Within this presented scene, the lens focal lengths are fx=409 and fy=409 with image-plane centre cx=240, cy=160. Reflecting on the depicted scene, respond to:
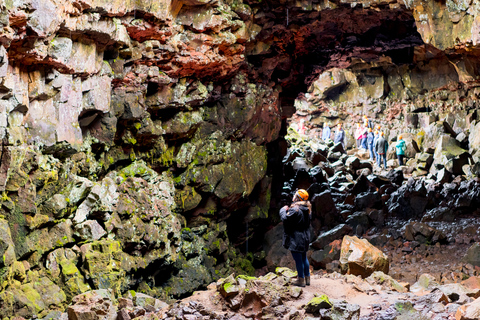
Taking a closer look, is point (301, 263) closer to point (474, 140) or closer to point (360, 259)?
point (360, 259)

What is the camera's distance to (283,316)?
5.76m

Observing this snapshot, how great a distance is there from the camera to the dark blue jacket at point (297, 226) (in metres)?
6.53

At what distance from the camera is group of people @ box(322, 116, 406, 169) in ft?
68.7

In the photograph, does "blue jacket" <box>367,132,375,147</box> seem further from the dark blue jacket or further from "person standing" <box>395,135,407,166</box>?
the dark blue jacket

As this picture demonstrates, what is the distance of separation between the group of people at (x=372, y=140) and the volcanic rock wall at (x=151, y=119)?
21.4ft

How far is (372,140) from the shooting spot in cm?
2306

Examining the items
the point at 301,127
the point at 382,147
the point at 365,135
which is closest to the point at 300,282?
the point at 382,147

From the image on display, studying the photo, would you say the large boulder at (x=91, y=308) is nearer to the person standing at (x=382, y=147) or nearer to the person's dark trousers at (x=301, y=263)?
the person's dark trousers at (x=301, y=263)

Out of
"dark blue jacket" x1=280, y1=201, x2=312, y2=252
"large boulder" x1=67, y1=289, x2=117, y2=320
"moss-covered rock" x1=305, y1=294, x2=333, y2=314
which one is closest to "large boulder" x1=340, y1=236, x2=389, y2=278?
"dark blue jacket" x1=280, y1=201, x2=312, y2=252

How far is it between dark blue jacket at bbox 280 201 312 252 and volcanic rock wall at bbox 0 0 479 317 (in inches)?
126

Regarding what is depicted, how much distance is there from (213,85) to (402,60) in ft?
27.4

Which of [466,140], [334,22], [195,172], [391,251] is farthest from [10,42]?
[466,140]

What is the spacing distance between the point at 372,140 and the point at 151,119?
16.5 meters

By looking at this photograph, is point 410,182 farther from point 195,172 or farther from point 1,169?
point 1,169
